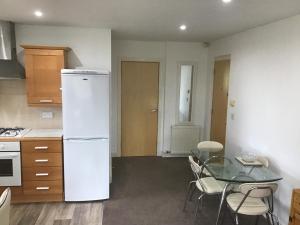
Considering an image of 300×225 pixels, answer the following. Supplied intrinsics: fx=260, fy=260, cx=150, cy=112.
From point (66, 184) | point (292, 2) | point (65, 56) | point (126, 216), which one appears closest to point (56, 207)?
point (66, 184)

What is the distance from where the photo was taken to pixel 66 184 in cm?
344

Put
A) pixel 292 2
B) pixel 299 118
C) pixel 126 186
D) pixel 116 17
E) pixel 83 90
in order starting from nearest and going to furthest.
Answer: pixel 292 2, pixel 299 118, pixel 116 17, pixel 83 90, pixel 126 186

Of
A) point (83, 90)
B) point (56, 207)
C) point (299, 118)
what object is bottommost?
point (56, 207)

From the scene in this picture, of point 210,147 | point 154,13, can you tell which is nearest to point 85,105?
point 154,13

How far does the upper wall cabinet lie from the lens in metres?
3.45

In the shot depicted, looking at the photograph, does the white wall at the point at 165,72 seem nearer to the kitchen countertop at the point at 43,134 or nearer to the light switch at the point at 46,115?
the light switch at the point at 46,115

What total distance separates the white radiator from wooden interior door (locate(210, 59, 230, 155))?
1.44ft

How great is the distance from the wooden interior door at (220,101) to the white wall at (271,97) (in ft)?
1.10

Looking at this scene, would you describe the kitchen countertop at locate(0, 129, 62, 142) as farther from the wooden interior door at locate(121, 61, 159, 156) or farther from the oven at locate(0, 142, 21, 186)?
the wooden interior door at locate(121, 61, 159, 156)

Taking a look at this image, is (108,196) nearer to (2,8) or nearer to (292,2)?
(2,8)

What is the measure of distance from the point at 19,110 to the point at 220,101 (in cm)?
332

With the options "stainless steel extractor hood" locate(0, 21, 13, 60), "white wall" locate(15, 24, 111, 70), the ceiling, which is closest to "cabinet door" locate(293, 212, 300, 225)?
A: the ceiling

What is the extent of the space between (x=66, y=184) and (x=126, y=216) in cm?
92

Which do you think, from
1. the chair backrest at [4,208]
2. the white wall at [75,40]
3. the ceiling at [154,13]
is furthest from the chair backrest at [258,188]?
the white wall at [75,40]
